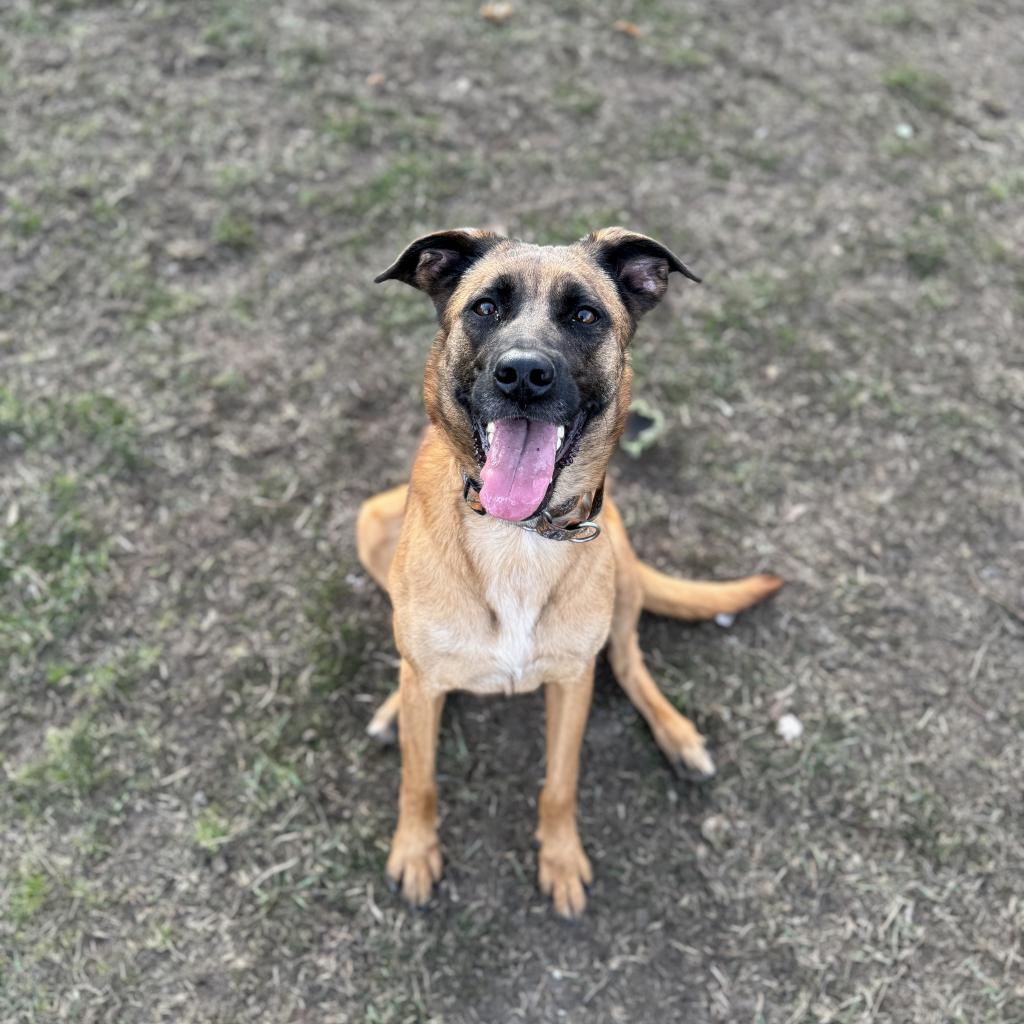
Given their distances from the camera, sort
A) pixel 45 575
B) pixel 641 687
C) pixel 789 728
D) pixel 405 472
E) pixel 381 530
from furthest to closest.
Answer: pixel 405 472 < pixel 45 575 < pixel 789 728 < pixel 641 687 < pixel 381 530

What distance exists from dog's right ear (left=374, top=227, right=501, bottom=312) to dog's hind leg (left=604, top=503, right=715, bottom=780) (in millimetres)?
1276

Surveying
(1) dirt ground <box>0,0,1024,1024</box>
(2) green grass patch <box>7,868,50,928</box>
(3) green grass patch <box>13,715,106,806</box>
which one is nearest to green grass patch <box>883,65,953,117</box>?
(1) dirt ground <box>0,0,1024,1024</box>

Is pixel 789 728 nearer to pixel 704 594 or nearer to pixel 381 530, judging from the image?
pixel 704 594

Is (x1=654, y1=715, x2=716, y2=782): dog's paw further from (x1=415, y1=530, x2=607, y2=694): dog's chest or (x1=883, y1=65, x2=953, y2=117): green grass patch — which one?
(x1=883, y1=65, x2=953, y2=117): green grass patch

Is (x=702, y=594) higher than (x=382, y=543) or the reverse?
the reverse

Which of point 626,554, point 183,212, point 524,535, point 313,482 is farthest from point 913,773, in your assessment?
point 183,212

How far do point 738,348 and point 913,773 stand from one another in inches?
106

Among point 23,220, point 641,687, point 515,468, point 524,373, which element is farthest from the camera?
point 23,220

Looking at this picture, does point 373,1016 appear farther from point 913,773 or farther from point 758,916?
point 913,773

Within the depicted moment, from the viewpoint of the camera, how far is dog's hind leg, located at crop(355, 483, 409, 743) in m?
3.92

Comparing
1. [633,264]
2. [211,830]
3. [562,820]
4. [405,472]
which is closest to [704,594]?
[562,820]

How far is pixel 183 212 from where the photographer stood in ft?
18.5

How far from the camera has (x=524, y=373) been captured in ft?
8.58

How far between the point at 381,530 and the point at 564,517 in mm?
1164
